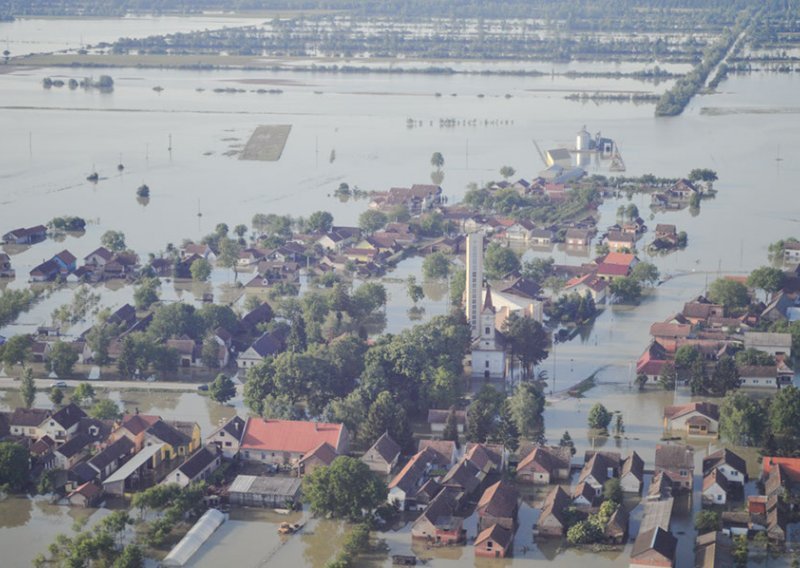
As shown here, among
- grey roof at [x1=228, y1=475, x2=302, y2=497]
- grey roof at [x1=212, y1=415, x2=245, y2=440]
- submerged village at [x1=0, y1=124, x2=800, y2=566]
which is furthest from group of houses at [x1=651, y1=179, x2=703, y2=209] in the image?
grey roof at [x1=228, y1=475, x2=302, y2=497]

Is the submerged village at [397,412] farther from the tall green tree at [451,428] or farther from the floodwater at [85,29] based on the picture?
the floodwater at [85,29]

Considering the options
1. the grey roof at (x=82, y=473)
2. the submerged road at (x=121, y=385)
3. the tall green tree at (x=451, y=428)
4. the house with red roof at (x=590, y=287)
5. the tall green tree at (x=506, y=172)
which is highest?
the tall green tree at (x=506, y=172)

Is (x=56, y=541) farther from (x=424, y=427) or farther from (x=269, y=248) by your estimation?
(x=269, y=248)

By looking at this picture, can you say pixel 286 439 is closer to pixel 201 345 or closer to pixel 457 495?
pixel 457 495

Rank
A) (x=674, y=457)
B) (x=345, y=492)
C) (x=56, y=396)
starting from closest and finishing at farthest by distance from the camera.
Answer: (x=345, y=492), (x=674, y=457), (x=56, y=396)

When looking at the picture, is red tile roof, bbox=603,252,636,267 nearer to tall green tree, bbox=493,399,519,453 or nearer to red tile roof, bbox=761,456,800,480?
tall green tree, bbox=493,399,519,453

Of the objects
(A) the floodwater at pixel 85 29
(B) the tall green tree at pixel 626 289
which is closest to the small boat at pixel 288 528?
(B) the tall green tree at pixel 626 289

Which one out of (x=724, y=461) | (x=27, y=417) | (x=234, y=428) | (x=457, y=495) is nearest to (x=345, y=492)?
(x=457, y=495)
